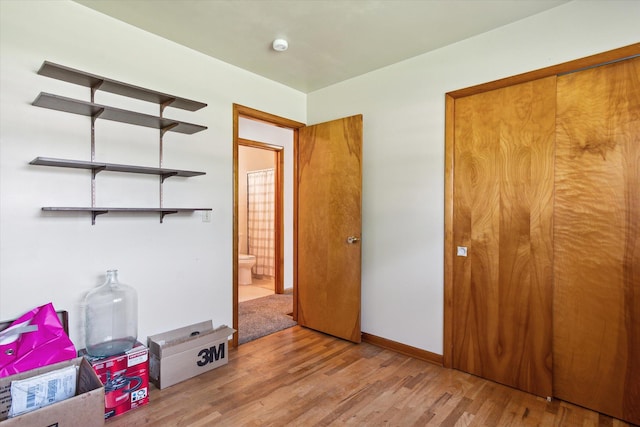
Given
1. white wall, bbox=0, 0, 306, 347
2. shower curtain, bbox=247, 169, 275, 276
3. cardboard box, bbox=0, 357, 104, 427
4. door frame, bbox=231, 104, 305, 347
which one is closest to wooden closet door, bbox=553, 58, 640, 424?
door frame, bbox=231, 104, 305, 347

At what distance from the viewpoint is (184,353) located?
2.39 m

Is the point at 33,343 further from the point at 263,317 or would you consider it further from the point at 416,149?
the point at 416,149

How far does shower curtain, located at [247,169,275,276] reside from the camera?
577 cm

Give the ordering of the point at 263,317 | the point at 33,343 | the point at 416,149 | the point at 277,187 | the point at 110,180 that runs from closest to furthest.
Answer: the point at 33,343 < the point at 110,180 < the point at 416,149 < the point at 263,317 < the point at 277,187

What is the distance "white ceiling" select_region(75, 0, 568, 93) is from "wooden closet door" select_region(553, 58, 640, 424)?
71 centimetres

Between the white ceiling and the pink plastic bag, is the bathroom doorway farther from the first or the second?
the pink plastic bag

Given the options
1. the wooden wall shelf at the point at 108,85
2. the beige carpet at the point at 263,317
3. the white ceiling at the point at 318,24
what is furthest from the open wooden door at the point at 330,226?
the wooden wall shelf at the point at 108,85

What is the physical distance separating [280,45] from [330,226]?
1644 mm

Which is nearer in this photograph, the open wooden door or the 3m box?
the 3m box

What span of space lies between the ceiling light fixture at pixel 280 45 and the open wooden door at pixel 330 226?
84 cm

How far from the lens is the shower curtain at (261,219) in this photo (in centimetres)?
577

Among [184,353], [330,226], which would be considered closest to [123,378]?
[184,353]

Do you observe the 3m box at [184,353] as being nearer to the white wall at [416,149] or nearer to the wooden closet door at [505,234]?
the white wall at [416,149]

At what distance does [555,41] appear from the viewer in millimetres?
2141
